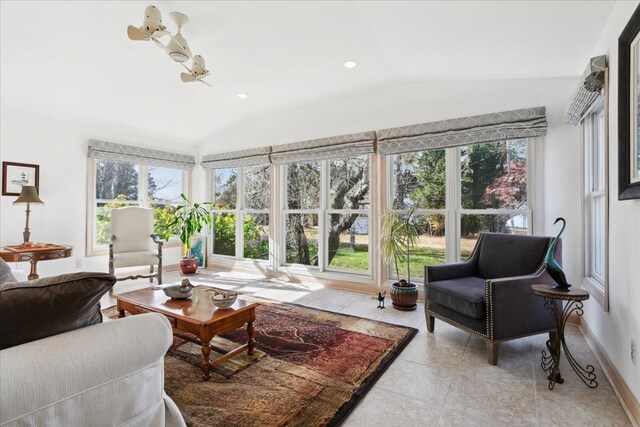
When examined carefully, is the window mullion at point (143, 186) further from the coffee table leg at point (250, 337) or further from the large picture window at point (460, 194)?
the large picture window at point (460, 194)

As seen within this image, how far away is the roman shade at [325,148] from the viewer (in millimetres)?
4207

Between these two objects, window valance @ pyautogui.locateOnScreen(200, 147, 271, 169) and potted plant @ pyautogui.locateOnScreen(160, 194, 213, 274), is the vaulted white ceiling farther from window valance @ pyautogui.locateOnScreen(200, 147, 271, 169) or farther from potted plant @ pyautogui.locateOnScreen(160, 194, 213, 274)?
potted plant @ pyautogui.locateOnScreen(160, 194, 213, 274)

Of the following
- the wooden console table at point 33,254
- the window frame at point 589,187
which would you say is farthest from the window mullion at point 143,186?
the window frame at point 589,187

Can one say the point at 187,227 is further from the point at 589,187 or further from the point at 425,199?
the point at 589,187

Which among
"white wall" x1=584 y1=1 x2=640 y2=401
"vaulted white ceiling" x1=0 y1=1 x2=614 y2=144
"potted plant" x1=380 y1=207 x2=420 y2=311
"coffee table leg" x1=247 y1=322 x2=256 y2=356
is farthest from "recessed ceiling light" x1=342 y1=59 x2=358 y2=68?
"coffee table leg" x1=247 y1=322 x2=256 y2=356

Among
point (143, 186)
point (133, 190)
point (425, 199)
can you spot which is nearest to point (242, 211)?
point (143, 186)

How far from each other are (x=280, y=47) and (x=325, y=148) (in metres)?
1.61

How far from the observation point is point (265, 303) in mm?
3770

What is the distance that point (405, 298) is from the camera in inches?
137

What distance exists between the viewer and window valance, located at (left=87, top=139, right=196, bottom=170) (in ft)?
15.5

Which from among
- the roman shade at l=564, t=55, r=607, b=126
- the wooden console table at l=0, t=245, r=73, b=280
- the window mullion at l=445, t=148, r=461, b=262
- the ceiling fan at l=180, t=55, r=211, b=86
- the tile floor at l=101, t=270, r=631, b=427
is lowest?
the tile floor at l=101, t=270, r=631, b=427

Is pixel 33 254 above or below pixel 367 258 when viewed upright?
above

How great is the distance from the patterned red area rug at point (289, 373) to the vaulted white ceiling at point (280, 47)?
266 centimetres

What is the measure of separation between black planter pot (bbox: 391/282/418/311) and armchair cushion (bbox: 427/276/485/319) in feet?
2.09
